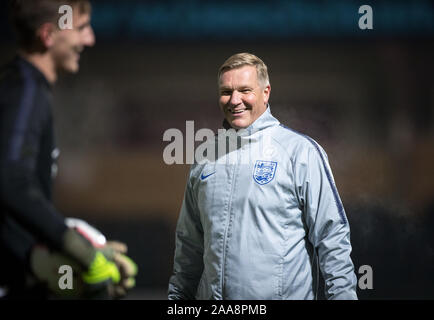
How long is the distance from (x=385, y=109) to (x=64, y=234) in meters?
5.46

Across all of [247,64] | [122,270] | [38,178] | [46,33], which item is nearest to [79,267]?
[122,270]

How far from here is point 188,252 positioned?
228cm

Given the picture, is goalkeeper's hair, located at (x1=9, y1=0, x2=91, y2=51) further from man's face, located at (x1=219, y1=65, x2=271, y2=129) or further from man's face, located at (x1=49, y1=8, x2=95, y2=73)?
man's face, located at (x1=219, y1=65, x2=271, y2=129)

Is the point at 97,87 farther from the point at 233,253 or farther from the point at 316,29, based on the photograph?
the point at 233,253

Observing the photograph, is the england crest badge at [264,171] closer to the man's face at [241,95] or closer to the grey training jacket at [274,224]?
the grey training jacket at [274,224]

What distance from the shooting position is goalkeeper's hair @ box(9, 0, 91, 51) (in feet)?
5.57

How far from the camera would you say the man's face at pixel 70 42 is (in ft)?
5.74

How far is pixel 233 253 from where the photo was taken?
205 cm

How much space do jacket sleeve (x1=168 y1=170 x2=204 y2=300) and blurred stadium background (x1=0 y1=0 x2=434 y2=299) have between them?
3.11 metres

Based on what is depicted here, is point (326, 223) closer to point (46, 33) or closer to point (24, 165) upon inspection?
point (24, 165)

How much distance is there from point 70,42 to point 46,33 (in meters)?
0.09

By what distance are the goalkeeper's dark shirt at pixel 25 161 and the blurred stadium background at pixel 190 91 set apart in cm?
379

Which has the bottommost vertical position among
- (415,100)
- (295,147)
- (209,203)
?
(209,203)

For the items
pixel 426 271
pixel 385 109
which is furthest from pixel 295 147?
pixel 385 109
